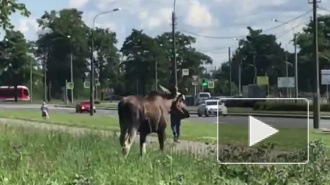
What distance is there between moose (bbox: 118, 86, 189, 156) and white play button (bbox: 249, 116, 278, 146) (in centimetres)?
888

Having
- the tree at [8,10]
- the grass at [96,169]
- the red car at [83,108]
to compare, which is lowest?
the red car at [83,108]

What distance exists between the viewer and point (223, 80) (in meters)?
145

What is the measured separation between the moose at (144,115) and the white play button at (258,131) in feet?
29.2

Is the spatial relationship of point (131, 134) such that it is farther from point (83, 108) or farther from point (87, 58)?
point (87, 58)

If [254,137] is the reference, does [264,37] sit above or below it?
above

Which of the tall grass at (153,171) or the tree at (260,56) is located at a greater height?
the tree at (260,56)

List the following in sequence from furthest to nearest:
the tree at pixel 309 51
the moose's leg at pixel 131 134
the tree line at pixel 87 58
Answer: the tree line at pixel 87 58, the tree at pixel 309 51, the moose's leg at pixel 131 134

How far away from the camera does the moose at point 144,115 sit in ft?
58.1

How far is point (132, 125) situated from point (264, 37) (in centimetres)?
12075

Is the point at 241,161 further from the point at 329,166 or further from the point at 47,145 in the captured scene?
the point at 47,145

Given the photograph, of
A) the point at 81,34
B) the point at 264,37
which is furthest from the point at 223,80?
the point at 81,34

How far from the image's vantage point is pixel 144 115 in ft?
58.7

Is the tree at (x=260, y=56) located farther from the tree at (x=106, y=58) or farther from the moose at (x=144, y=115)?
the moose at (x=144, y=115)

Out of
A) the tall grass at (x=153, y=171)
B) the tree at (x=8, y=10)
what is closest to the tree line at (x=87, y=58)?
the tree at (x=8, y=10)
